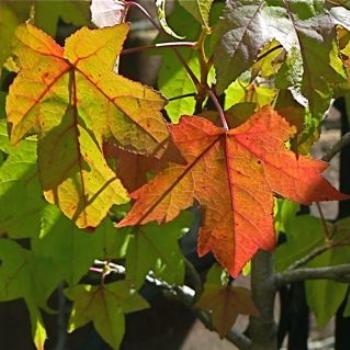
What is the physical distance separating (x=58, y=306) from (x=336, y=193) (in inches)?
42.6

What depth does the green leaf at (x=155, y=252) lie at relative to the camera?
0.94 metres

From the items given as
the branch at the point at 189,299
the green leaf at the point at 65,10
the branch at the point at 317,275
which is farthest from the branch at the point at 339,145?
the green leaf at the point at 65,10

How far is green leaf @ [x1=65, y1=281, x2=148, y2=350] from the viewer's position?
3.40ft

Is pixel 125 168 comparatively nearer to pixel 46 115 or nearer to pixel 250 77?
pixel 46 115

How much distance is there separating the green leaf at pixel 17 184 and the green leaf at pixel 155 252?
11 centimetres

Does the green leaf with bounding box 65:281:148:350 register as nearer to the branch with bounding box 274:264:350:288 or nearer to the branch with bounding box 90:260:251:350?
the branch with bounding box 90:260:251:350

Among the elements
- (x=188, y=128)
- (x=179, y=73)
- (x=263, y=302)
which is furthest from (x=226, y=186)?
(x=263, y=302)

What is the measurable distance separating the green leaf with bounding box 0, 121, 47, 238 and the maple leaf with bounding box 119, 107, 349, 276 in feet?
0.56

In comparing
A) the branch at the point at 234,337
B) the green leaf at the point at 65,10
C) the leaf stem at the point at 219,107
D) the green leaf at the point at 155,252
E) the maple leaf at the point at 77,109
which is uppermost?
the green leaf at the point at 65,10

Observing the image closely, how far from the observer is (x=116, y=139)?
0.64 meters

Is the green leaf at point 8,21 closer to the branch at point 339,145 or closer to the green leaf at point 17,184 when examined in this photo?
the green leaf at point 17,184

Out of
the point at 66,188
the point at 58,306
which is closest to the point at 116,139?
the point at 66,188

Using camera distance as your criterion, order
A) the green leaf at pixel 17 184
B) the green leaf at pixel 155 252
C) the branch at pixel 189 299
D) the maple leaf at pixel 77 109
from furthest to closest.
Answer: the branch at pixel 189 299 → the green leaf at pixel 155 252 → the green leaf at pixel 17 184 → the maple leaf at pixel 77 109

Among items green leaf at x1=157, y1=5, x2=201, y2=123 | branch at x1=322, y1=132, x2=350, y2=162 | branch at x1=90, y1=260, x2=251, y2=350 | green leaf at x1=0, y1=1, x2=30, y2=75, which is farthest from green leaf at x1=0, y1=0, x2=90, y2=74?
branch at x1=90, y1=260, x2=251, y2=350
